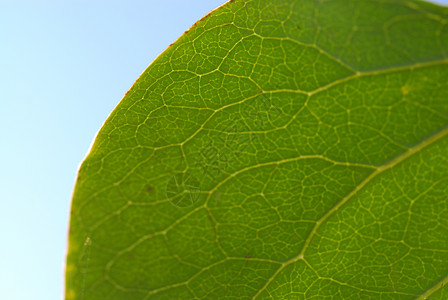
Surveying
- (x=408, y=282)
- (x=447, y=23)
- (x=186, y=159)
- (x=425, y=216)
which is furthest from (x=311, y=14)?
(x=408, y=282)

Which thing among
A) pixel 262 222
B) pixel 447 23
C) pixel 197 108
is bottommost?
pixel 262 222

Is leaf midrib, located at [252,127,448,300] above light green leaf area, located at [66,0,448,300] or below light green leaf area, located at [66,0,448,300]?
below

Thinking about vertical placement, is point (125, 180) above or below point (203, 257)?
above

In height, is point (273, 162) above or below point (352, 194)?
above

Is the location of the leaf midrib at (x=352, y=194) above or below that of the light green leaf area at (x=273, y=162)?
below

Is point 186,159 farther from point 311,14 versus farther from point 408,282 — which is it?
point 408,282

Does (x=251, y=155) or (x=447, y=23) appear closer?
(x=447, y=23)
